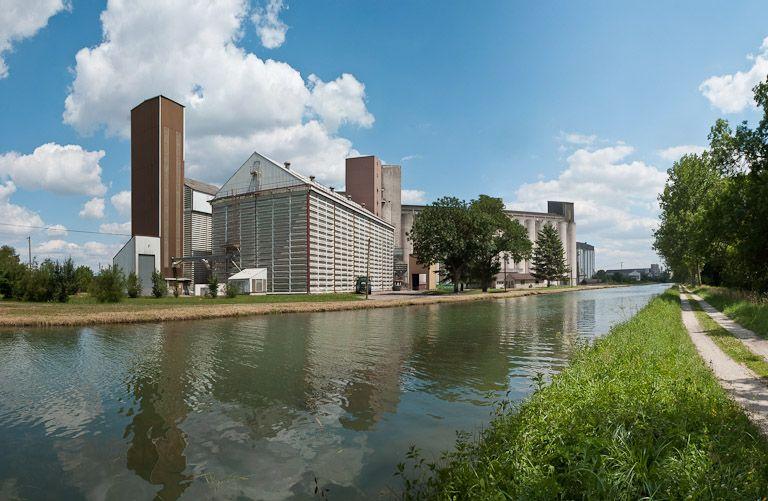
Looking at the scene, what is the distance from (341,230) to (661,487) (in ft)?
191

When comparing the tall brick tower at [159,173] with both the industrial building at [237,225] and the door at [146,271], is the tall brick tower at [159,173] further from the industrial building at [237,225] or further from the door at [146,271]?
the door at [146,271]

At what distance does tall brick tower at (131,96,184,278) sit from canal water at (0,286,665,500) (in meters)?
45.2

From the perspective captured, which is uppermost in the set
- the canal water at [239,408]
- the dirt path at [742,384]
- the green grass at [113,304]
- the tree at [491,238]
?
the tree at [491,238]

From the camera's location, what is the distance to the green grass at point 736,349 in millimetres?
11980

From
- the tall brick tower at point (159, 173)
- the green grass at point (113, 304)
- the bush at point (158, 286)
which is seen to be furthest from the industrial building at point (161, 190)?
the green grass at point (113, 304)

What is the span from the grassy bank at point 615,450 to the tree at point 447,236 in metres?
57.8

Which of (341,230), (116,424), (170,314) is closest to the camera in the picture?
(116,424)

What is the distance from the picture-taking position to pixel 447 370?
45.3 ft

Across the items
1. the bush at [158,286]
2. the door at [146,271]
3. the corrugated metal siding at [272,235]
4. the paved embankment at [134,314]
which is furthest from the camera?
the door at [146,271]

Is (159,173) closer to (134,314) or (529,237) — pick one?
(134,314)

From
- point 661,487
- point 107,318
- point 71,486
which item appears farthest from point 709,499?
point 107,318

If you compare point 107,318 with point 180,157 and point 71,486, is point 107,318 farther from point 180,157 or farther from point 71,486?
point 180,157

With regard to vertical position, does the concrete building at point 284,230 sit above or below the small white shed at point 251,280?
above

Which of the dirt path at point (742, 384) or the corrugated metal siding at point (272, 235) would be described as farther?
the corrugated metal siding at point (272, 235)
